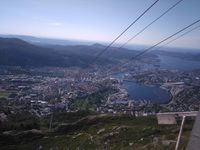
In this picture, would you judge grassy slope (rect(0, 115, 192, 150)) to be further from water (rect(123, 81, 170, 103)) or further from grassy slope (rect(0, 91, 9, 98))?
water (rect(123, 81, 170, 103))

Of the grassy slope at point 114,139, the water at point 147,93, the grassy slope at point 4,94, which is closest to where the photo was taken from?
the grassy slope at point 114,139

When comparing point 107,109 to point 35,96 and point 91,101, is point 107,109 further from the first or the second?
point 35,96

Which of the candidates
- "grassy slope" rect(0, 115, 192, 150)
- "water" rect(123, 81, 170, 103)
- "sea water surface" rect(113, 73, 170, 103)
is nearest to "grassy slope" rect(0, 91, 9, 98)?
"sea water surface" rect(113, 73, 170, 103)

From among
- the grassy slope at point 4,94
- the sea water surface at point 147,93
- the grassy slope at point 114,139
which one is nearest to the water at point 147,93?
the sea water surface at point 147,93

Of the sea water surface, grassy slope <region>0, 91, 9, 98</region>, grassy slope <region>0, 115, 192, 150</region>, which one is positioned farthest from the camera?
the sea water surface

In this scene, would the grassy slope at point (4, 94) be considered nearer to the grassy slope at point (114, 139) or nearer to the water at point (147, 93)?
the water at point (147, 93)

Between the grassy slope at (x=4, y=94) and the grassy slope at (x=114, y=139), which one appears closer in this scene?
the grassy slope at (x=114, y=139)

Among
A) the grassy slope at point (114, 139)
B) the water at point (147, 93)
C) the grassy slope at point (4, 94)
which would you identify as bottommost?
the grassy slope at point (4, 94)

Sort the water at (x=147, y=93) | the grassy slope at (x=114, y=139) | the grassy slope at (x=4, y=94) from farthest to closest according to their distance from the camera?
the water at (x=147, y=93)
the grassy slope at (x=4, y=94)
the grassy slope at (x=114, y=139)

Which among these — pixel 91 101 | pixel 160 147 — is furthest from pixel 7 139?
pixel 91 101

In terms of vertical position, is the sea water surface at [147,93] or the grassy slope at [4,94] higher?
the sea water surface at [147,93]
